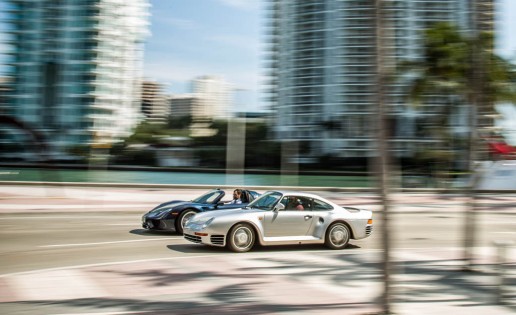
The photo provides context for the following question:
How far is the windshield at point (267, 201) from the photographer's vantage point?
35.2 feet

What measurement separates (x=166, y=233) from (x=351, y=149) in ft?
315

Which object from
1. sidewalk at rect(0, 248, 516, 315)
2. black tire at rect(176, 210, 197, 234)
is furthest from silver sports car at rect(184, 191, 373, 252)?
black tire at rect(176, 210, 197, 234)

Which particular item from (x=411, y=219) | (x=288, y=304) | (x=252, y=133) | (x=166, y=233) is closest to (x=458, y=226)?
(x=411, y=219)

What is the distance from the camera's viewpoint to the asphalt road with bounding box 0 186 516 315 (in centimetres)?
651

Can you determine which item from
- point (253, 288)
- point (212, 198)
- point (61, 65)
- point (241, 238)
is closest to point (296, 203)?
point (241, 238)

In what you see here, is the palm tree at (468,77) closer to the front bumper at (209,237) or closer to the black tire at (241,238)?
the black tire at (241,238)

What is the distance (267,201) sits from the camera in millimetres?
10922

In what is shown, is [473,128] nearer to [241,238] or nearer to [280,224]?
[280,224]

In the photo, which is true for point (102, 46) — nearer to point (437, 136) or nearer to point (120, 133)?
point (120, 133)

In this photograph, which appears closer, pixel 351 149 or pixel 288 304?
pixel 288 304

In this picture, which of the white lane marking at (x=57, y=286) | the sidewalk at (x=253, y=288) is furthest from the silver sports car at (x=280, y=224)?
the white lane marking at (x=57, y=286)

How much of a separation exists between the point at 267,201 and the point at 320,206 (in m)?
1.12

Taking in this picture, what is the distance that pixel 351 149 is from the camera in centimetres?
10706

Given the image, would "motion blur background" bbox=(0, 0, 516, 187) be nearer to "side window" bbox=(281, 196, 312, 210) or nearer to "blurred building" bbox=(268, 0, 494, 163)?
"blurred building" bbox=(268, 0, 494, 163)
